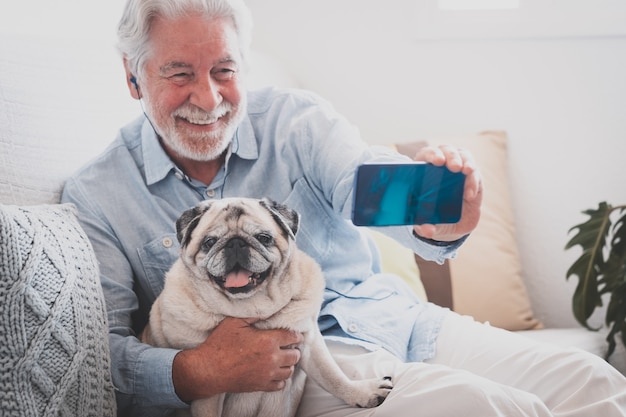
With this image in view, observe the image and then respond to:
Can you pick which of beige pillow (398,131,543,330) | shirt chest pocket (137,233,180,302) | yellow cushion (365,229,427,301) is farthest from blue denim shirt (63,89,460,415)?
beige pillow (398,131,543,330)

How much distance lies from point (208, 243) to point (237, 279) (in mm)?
67

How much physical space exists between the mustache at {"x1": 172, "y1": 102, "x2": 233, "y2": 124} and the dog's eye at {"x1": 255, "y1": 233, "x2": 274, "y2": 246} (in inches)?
11.0

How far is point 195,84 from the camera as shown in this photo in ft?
3.73

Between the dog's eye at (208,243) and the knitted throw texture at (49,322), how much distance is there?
195mm

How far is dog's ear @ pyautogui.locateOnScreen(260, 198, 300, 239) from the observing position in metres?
1.01

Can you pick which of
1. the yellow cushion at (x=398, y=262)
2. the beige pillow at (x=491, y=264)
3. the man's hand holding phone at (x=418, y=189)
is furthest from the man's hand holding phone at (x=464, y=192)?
the beige pillow at (x=491, y=264)

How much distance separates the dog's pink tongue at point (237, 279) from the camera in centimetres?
95

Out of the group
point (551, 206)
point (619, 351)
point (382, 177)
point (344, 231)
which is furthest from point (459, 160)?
point (551, 206)

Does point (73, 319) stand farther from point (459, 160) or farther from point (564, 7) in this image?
point (564, 7)

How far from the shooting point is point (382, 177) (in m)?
0.97

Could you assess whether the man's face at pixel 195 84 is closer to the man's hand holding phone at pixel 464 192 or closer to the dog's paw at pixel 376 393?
the man's hand holding phone at pixel 464 192

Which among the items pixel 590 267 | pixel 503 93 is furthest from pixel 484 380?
pixel 503 93

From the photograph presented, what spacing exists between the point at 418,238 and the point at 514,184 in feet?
3.72

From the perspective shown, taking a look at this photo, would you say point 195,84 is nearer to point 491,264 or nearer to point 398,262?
point 398,262
